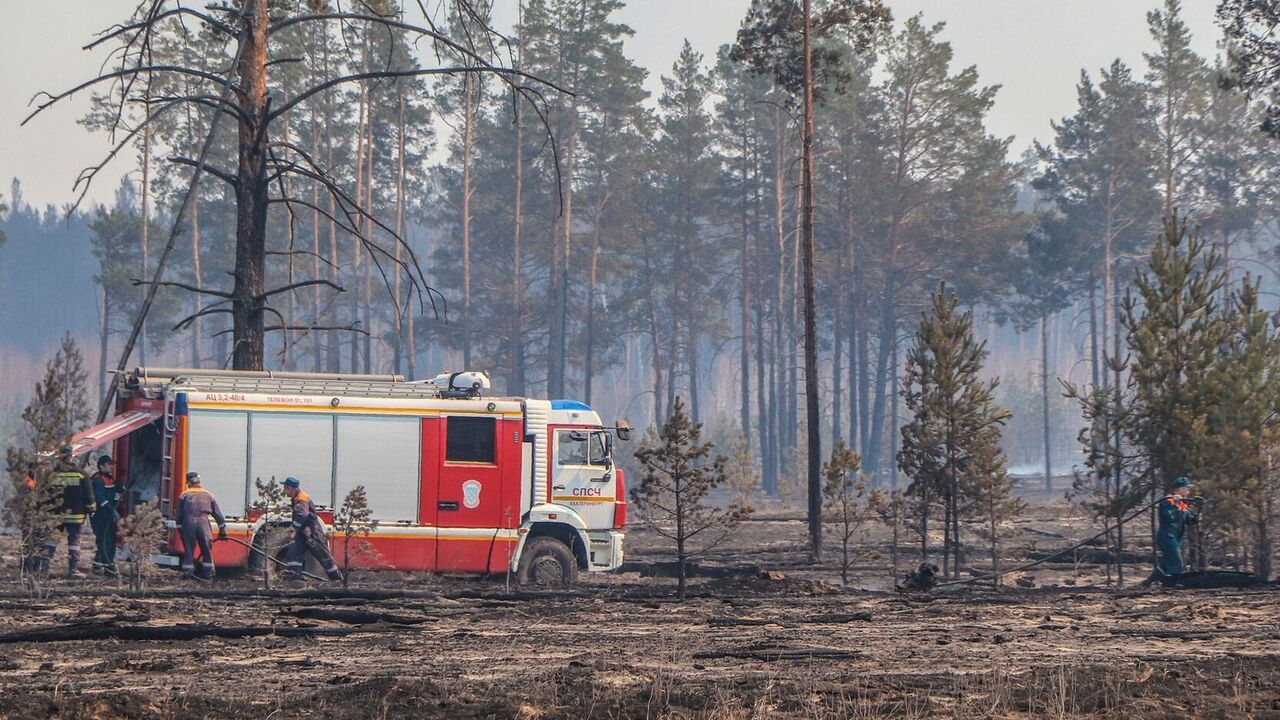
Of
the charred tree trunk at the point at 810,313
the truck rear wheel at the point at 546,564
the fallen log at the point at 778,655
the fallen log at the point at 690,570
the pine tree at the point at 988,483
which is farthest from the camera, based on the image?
the charred tree trunk at the point at 810,313

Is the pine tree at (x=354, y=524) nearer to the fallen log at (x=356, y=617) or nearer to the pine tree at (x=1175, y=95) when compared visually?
the fallen log at (x=356, y=617)

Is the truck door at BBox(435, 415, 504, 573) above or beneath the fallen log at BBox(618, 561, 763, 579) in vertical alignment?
above

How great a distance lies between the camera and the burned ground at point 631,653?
913 cm

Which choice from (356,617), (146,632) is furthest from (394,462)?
(146,632)

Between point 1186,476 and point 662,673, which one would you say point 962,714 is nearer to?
point 662,673

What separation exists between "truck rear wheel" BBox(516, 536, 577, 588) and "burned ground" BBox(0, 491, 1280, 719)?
722 mm

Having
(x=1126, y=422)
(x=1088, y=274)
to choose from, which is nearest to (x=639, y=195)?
(x=1088, y=274)

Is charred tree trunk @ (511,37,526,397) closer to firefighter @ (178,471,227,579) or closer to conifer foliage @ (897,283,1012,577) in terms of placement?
conifer foliage @ (897,283,1012,577)

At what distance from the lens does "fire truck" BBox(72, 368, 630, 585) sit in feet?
60.3

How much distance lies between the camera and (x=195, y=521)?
17.8 metres

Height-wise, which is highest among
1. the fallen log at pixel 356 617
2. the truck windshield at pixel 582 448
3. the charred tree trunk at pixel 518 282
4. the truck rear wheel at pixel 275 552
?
the charred tree trunk at pixel 518 282

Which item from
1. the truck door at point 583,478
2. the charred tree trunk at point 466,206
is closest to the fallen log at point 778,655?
the truck door at point 583,478

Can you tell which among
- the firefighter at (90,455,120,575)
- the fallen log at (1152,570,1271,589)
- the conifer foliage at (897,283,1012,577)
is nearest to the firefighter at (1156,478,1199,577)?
the fallen log at (1152,570,1271,589)

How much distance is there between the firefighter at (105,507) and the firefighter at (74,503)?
15cm
